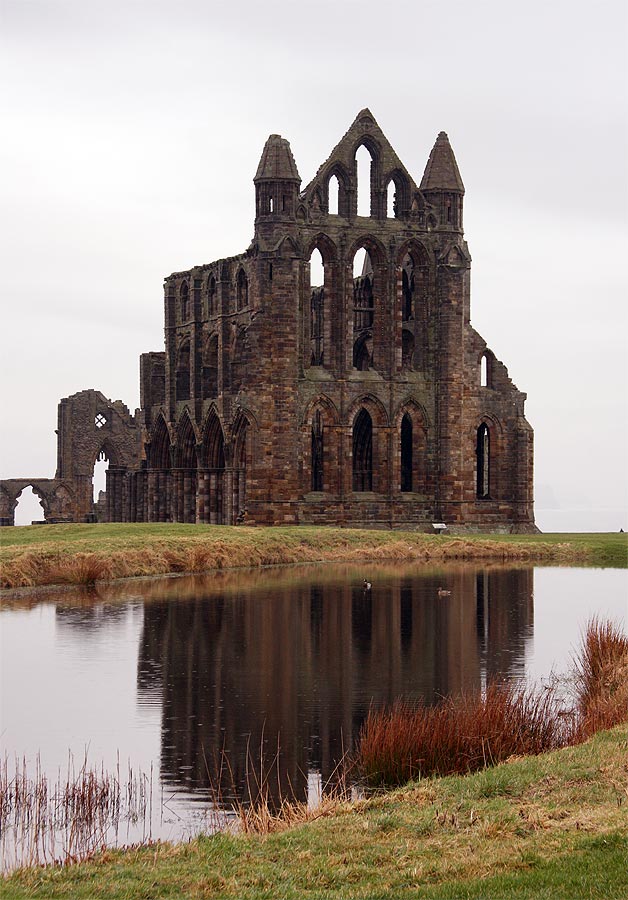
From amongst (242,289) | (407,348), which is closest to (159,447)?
(242,289)

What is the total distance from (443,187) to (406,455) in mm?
13261

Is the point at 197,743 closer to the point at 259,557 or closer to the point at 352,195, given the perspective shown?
the point at 259,557

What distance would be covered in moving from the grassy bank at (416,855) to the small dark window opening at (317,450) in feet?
178

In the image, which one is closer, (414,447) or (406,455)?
(414,447)

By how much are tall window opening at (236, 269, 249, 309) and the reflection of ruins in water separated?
94.8 feet

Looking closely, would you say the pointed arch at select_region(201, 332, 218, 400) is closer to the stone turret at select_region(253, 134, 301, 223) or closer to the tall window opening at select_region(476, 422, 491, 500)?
the stone turret at select_region(253, 134, 301, 223)

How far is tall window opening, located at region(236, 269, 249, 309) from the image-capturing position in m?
69.3

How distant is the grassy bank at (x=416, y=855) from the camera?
10453 millimetres

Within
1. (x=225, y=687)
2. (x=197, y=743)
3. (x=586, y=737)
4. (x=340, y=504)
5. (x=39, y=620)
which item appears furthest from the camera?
(x=340, y=504)

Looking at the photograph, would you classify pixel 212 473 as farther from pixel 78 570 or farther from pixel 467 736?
pixel 467 736

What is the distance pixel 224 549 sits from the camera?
48.3 metres

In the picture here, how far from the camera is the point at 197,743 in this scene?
19.2 m

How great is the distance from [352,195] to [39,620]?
3893 cm

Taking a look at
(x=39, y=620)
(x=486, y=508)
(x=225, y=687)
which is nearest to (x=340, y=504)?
(x=486, y=508)
